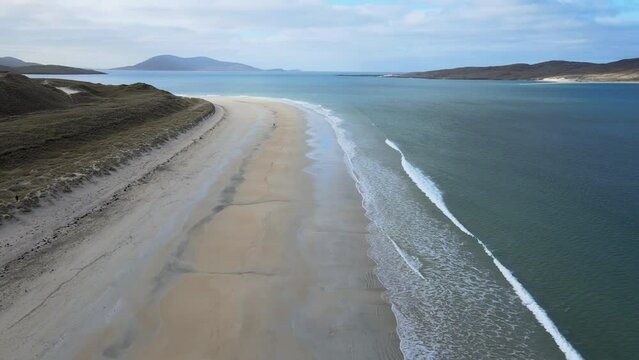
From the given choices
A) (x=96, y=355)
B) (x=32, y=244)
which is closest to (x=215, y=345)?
(x=96, y=355)

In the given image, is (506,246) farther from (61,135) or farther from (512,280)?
(61,135)

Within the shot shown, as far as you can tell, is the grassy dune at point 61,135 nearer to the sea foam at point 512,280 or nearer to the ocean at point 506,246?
the ocean at point 506,246

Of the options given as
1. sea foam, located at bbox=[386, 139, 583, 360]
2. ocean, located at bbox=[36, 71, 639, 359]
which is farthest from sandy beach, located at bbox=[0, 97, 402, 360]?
sea foam, located at bbox=[386, 139, 583, 360]

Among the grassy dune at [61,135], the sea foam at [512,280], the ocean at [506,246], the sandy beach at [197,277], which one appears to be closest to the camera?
the sandy beach at [197,277]

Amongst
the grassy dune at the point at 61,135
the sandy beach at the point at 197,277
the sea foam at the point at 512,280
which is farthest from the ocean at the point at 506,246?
the grassy dune at the point at 61,135

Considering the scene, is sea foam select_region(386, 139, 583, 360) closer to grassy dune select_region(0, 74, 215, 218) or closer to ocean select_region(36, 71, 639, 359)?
ocean select_region(36, 71, 639, 359)

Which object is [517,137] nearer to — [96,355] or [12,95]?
[96,355]
